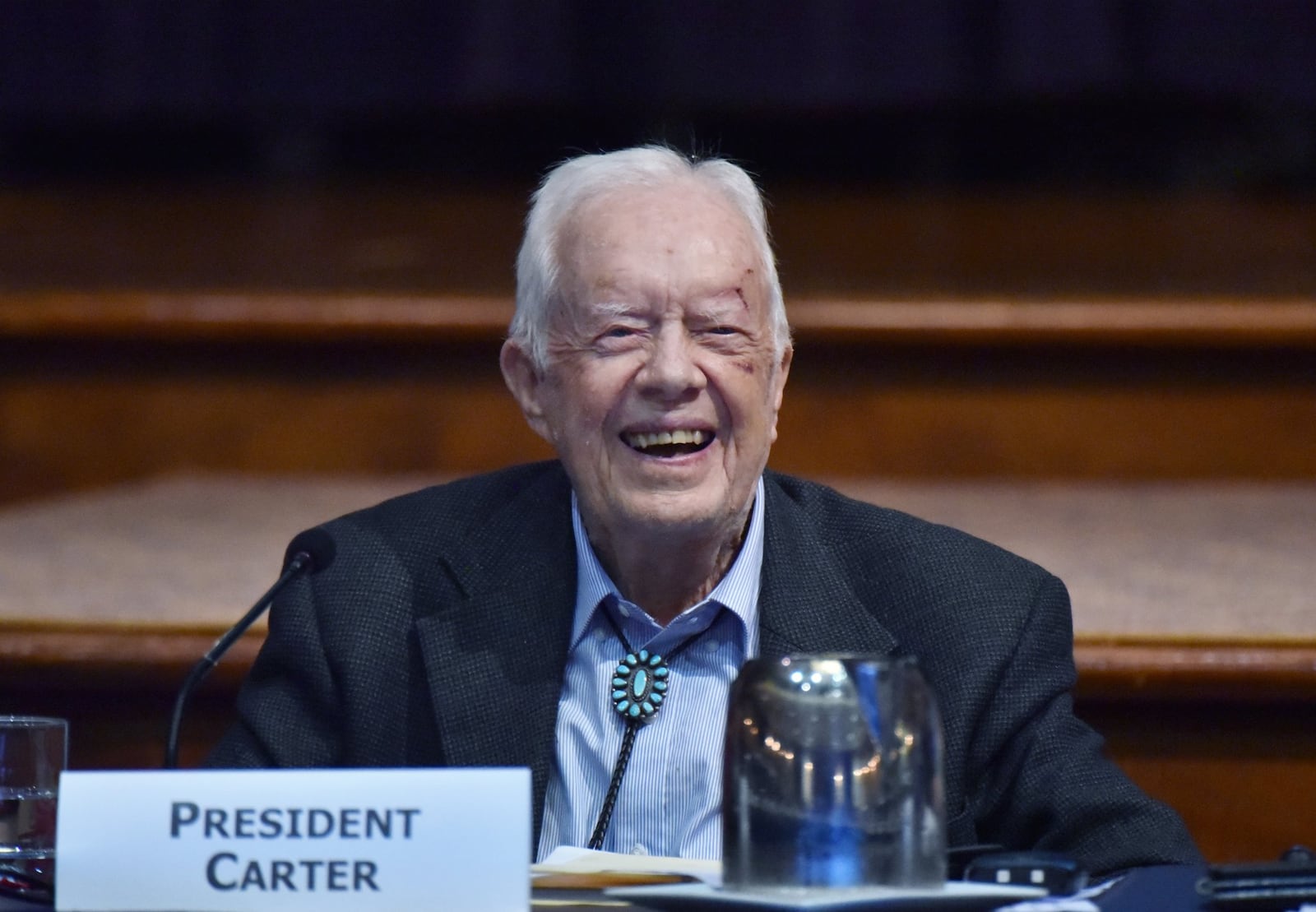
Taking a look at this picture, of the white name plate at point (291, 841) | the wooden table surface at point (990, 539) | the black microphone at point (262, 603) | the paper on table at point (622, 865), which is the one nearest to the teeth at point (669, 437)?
the black microphone at point (262, 603)

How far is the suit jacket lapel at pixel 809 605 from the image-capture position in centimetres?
139

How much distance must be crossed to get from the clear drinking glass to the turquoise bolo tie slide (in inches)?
18.2

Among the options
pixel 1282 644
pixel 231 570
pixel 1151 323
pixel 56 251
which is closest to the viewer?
pixel 1282 644

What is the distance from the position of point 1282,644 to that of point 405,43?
7.33 feet

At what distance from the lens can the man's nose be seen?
1336mm

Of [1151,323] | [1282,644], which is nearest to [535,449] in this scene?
[1151,323]

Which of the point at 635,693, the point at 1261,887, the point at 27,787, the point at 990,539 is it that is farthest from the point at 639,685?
the point at 990,539

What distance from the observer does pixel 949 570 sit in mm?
1431

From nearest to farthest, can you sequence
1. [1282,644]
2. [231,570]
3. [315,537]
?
[315,537]
[1282,644]
[231,570]

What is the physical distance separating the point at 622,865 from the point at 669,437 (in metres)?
0.46

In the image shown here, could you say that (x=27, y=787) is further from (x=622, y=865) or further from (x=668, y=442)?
(x=668, y=442)

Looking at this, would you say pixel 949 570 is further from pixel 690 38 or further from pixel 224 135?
pixel 224 135

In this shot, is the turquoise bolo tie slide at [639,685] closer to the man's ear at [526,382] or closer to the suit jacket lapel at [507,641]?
the suit jacket lapel at [507,641]

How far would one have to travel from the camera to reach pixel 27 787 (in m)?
1.10
